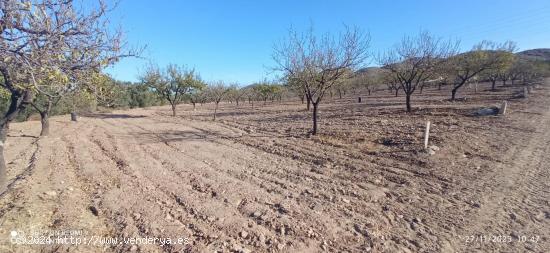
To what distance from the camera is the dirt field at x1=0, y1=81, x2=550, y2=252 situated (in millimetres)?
4254

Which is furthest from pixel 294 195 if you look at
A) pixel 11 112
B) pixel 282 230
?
pixel 11 112

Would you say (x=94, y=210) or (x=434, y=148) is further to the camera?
(x=434, y=148)

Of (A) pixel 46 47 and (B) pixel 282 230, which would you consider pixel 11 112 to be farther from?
(B) pixel 282 230

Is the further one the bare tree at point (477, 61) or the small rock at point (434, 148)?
the bare tree at point (477, 61)

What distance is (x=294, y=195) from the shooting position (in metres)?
5.88

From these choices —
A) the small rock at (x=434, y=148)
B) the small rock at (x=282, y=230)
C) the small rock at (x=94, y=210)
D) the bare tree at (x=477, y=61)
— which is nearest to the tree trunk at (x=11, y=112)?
the small rock at (x=94, y=210)

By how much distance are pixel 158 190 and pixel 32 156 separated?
650 cm

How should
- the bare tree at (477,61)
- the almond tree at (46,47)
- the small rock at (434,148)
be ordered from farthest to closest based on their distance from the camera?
1. the bare tree at (477,61)
2. the small rock at (434,148)
3. the almond tree at (46,47)

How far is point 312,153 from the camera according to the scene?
9664mm

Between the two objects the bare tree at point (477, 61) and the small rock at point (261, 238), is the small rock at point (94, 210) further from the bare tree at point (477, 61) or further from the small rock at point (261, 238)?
the bare tree at point (477, 61)

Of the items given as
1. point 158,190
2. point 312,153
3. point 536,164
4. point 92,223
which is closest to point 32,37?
point 92,223

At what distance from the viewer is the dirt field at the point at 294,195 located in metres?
4.25

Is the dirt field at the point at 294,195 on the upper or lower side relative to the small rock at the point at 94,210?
lower

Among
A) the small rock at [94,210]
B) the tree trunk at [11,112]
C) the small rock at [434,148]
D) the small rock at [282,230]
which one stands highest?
the tree trunk at [11,112]
